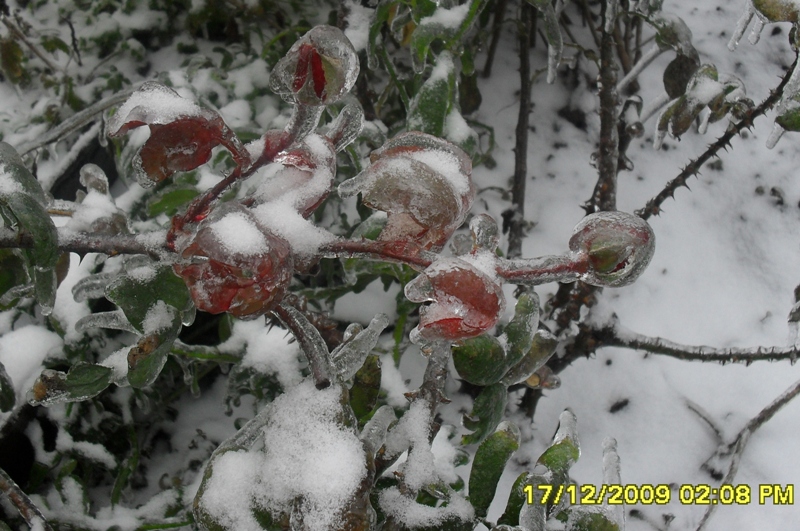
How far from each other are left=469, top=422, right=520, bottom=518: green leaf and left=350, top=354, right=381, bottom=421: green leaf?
0.13m

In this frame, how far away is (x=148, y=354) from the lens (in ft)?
1.63

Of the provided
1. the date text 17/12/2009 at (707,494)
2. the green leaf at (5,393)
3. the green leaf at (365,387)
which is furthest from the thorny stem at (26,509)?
the date text 17/12/2009 at (707,494)

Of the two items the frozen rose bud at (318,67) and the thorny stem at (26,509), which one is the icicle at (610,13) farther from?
the thorny stem at (26,509)

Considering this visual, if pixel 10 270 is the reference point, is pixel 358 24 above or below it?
above

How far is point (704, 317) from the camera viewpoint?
1.08m

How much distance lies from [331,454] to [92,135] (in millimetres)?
991

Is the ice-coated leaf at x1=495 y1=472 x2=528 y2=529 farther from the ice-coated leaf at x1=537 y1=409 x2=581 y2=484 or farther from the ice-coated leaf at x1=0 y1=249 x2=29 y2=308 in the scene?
the ice-coated leaf at x1=0 y1=249 x2=29 y2=308

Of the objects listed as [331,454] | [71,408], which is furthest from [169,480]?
[331,454]

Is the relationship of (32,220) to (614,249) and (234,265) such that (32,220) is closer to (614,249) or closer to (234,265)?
(234,265)

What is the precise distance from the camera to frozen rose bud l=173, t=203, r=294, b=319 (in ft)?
1.15

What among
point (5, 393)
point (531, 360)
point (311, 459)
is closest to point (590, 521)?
point (531, 360)

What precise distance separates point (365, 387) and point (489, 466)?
15 centimetres

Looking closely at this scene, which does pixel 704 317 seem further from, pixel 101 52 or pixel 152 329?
pixel 101 52

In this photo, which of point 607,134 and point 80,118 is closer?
point 80,118
